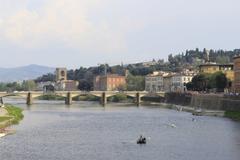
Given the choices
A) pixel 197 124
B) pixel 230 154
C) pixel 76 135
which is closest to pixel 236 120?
pixel 197 124

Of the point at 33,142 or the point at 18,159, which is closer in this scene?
the point at 18,159

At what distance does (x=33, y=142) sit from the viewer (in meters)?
41.9

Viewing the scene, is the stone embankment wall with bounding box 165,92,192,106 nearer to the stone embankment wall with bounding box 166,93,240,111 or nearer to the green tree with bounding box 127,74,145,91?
the stone embankment wall with bounding box 166,93,240,111

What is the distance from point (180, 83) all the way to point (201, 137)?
89.5 m

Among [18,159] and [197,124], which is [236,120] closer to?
[197,124]

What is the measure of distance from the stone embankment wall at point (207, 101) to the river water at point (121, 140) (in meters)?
9.33

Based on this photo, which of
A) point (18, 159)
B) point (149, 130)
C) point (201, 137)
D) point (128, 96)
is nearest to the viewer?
point (18, 159)

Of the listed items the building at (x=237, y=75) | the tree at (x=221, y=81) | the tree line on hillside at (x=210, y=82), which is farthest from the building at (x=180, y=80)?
the building at (x=237, y=75)

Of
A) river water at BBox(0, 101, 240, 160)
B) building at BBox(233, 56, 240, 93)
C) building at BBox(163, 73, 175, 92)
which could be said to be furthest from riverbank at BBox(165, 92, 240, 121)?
building at BBox(163, 73, 175, 92)

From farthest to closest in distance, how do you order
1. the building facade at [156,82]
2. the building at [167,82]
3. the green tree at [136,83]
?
the green tree at [136,83] → the building facade at [156,82] → the building at [167,82]

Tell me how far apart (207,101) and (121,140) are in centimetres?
4124

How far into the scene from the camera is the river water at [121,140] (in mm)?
36078

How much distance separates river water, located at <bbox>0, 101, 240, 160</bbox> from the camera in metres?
36.1

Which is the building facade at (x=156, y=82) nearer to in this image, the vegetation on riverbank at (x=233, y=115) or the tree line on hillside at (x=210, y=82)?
the tree line on hillside at (x=210, y=82)
